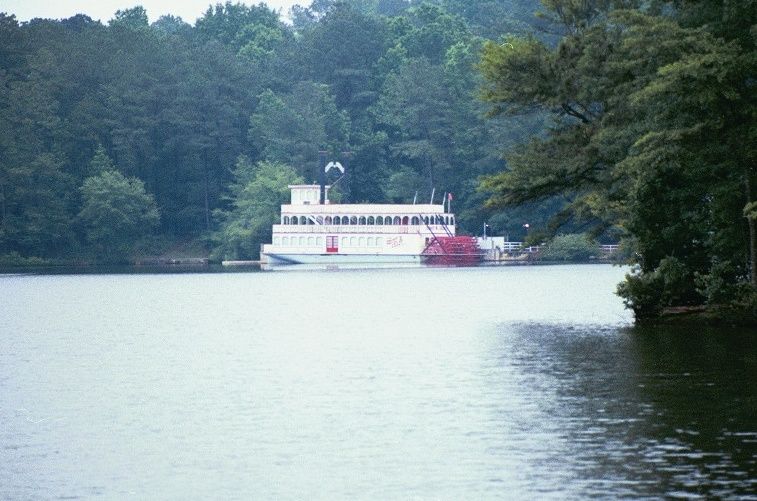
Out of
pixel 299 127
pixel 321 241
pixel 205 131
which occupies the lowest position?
pixel 321 241

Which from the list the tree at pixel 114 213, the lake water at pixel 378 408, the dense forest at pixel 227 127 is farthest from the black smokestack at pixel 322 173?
the lake water at pixel 378 408

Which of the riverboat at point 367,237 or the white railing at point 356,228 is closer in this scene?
the riverboat at point 367,237

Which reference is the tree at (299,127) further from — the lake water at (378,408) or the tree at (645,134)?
the tree at (645,134)

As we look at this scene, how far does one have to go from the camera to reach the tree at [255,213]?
134375 mm

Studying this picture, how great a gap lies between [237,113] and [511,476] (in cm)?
12573

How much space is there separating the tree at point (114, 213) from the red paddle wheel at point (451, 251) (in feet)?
78.7

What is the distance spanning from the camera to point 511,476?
23.4m

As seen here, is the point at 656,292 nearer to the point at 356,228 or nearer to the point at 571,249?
the point at 571,249

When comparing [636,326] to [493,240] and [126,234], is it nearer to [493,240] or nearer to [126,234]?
[493,240]

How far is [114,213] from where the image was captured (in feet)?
436

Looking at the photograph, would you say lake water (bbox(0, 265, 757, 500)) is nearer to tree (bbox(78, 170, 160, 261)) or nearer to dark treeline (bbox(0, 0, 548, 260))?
tree (bbox(78, 170, 160, 261))

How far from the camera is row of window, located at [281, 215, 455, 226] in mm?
125938

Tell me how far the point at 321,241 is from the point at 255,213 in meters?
10.3

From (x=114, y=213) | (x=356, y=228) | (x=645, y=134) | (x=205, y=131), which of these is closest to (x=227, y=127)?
(x=205, y=131)
